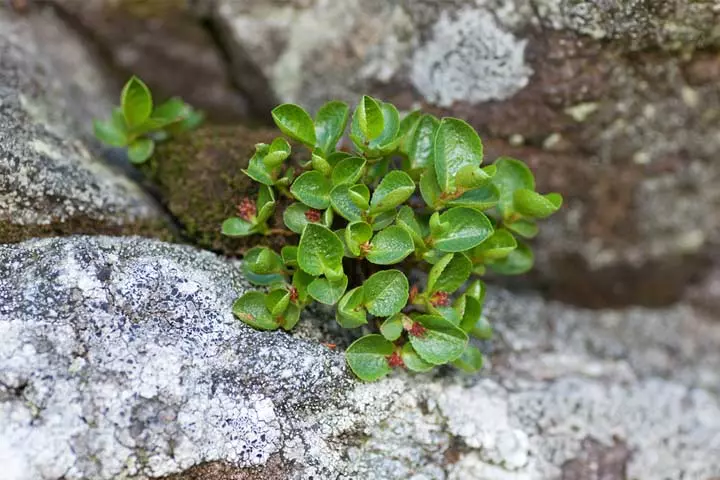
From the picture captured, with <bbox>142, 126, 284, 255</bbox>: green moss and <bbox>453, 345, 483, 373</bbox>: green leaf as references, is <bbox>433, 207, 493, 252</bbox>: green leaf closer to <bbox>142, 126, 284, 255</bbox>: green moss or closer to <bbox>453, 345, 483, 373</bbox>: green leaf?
<bbox>453, 345, 483, 373</bbox>: green leaf

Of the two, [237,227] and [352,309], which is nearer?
[352,309]

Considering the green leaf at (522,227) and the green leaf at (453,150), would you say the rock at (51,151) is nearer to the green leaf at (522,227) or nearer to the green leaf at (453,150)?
Result: the green leaf at (453,150)

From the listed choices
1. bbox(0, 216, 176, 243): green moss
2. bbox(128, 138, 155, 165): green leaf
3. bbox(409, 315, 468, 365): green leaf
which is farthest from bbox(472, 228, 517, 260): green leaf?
bbox(128, 138, 155, 165): green leaf

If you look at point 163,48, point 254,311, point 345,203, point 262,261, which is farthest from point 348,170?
point 163,48

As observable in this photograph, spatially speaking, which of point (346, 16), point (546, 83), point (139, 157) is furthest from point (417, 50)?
point (139, 157)

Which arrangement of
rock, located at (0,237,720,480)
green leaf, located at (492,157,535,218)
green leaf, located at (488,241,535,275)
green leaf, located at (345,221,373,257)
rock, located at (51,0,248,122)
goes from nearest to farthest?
rock, located at (0,237,720,480), green leaf, located at (345,221,373,257), green leaf, located at (492,157,535,218), green leaf, located at (488,241,535,275), rock, located at (51,0,248,122)

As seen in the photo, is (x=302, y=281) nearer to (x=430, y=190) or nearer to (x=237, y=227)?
(x=237, y=227)

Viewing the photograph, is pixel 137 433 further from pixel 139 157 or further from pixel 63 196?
pixel 139 157
